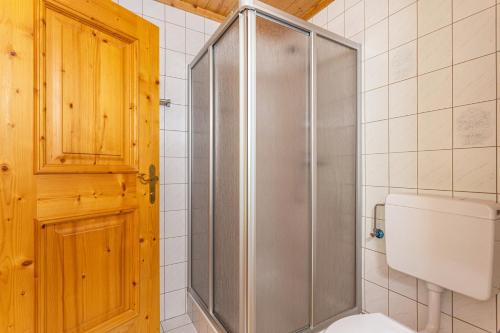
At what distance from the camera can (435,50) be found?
1.12 metres

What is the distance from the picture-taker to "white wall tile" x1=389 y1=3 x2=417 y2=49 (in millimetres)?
1196

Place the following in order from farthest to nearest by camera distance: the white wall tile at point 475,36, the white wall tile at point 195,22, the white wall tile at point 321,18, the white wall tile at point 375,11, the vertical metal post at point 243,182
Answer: the white wall tile at point 195,22 < the white wall tile at point 321,18 < the white wall tile at point 375,11 < the vertical metal post at point 243,182 < the white wall tile at point 475,36

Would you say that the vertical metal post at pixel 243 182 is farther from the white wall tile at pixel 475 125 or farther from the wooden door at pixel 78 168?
the white wall tile at pixel 475 125

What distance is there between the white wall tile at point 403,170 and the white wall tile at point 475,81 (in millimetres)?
302

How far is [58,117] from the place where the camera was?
93 cm

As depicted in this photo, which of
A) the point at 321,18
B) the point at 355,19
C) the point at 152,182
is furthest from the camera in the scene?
the point at 321,18

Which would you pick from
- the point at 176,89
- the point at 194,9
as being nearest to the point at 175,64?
the point at 176,89

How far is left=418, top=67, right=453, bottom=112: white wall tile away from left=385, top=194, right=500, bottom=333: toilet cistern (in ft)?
1.43

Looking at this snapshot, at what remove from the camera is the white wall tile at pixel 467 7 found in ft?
3.19

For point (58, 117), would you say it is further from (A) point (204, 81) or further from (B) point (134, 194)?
(A) point (204, 81)

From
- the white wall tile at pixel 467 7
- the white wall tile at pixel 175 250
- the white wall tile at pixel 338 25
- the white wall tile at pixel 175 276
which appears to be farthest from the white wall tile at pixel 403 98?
the white wall tile at pixel 175 276

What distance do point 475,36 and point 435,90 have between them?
0.76 feet

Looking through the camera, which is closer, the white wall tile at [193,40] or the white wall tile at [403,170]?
the white wall tile at [403,170]

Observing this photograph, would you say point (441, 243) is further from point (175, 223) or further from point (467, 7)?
point (175, 223)
